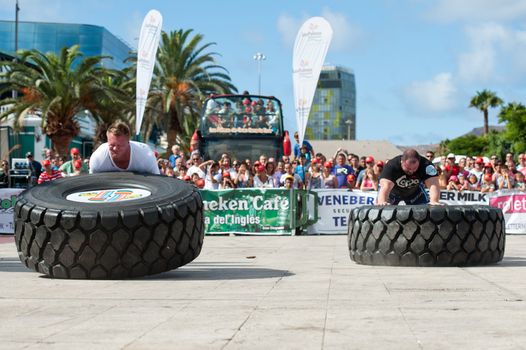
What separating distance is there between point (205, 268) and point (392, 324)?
16.0 feet

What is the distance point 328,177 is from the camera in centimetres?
2017

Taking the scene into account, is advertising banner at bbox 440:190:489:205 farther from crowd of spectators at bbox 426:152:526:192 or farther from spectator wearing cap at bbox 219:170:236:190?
spectator wearing cap at bbox 219:170:236:190

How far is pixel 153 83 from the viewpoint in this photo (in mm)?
43344

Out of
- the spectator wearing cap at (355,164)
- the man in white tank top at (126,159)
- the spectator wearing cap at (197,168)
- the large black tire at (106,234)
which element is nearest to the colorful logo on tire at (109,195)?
the large black tire at (106,234)

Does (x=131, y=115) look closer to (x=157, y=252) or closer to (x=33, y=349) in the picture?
(x=157, y=252)

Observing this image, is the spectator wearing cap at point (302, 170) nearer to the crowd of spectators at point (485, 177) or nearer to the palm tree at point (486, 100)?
the crowd of spectators at point (485, 177)

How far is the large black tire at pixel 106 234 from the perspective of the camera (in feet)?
25.7

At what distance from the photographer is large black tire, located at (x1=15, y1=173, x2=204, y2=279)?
784 cm

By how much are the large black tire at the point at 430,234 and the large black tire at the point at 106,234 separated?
229cm

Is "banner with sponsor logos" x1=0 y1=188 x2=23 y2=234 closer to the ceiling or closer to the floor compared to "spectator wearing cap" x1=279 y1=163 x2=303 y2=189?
closer to the floor

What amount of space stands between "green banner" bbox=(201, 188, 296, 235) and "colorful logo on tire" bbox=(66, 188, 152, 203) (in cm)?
1089

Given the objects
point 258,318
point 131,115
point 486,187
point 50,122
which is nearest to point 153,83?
point 131,115

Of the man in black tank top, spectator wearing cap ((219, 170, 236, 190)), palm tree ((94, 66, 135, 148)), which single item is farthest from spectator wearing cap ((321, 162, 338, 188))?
palm tree ((94, 66, 135, 148))

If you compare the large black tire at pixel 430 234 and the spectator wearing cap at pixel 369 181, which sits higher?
the spectator wearing cap at pixel 369 181
